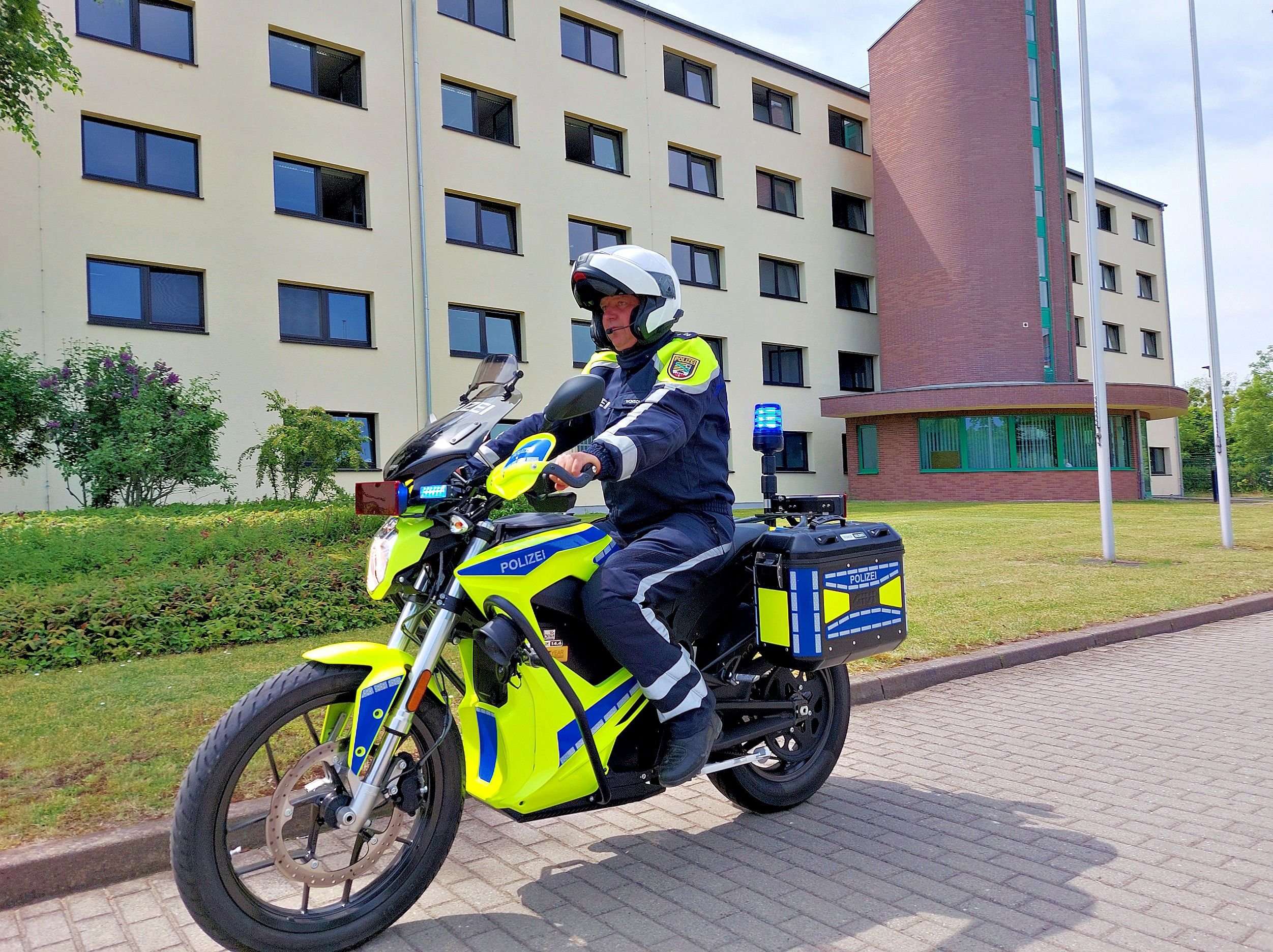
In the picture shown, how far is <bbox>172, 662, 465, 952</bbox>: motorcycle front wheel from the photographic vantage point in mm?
2578

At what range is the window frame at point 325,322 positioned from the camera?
67.2 feet

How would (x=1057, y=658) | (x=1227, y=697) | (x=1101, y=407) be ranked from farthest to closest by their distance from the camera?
(x=1101, y=407) < (x=1057, y=658) < (x=1227, y=697)

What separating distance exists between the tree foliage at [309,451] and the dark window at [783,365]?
17.6m

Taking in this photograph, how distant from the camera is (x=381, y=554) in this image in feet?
9.47

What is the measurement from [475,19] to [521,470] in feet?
81.6

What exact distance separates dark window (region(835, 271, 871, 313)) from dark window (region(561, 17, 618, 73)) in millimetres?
11162

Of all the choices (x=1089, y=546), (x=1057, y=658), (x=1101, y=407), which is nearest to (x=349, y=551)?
(x=1057, y=658)

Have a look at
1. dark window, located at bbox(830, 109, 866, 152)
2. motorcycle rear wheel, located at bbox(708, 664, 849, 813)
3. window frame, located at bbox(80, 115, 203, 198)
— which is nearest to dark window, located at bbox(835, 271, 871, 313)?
dark window, located at bbox(830, 109, 866, 152)

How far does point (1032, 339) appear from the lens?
31.6 meters

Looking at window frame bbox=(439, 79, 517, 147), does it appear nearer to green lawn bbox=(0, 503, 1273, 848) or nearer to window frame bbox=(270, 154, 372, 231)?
window frame bbox=(270, 154, 372, 231)

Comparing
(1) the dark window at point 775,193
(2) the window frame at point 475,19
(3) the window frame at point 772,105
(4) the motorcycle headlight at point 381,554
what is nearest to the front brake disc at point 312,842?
(4) the motorcycle headlight at point 381,554

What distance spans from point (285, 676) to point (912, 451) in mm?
30901

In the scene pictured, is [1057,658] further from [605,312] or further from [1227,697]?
[605,312]

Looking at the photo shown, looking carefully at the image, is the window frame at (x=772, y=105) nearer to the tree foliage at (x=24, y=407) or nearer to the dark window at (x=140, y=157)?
the dark window at (x=140, y=157)
